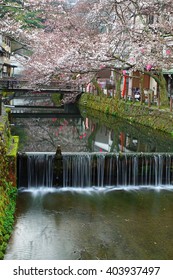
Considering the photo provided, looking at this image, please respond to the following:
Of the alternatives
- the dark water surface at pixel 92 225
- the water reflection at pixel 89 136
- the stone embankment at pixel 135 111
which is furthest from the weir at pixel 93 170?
the stone embankment at pixel 135 111

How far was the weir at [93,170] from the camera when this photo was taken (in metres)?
14.7

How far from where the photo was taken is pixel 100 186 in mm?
14945

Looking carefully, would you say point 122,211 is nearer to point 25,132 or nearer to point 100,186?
point 100,186

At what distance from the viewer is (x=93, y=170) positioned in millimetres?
15078

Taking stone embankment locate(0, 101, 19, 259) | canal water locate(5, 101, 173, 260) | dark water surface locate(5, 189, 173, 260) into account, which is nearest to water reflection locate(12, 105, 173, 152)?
canal water locate(5, 101, 173, 260)

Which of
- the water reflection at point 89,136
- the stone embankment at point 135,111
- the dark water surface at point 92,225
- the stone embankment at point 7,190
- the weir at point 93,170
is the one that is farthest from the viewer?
the stone embankment at point 135,111

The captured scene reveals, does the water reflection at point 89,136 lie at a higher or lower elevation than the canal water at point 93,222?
higher

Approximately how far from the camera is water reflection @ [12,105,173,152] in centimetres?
2185

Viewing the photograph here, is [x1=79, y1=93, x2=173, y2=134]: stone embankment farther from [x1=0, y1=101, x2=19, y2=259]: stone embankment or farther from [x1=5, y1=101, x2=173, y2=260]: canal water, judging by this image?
[x1=0, y1=101, x2=19, y2=259]: stone embankment

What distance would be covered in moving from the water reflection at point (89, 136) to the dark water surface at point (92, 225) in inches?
289

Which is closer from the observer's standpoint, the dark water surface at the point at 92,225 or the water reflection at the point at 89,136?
the dark water surface at the point at 92,225

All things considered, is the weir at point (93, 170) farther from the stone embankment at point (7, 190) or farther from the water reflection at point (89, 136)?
the water reflection at point (89, 136)

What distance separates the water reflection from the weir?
538cm

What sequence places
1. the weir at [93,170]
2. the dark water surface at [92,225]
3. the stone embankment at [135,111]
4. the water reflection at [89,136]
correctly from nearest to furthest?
1. the dark water surface at [92,225]
2. the weir at [93,170]
3. the water reflection at [89,136]
4. the stone embankment at [135,111]
